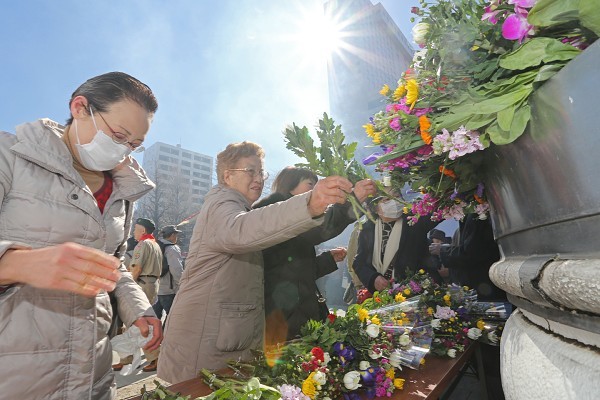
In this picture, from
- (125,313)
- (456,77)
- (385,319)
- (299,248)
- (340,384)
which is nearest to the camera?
(456,77)

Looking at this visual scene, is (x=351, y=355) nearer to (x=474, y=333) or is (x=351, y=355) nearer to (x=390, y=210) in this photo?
(x=474, y=333)

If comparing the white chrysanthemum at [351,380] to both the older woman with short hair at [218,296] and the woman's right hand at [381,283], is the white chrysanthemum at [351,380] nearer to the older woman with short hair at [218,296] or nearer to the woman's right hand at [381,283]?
the older woman with short hair at [218,296]

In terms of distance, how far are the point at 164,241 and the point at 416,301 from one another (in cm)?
542

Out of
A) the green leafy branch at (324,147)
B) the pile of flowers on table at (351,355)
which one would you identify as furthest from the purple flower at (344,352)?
the green leafy branch at (324,147)

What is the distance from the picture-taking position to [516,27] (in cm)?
77

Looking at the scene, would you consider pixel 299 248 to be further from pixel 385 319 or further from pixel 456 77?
pixel 456 77

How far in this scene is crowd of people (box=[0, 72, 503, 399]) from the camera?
1161mm

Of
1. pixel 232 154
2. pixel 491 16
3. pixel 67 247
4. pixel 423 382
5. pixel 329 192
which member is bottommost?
pixel 423 382

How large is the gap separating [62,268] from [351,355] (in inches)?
48.6

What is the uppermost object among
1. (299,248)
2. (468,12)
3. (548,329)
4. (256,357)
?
(468,12)

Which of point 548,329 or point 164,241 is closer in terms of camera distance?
point 548,329

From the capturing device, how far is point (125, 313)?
1.64 metres

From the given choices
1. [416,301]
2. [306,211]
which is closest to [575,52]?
[306,211]

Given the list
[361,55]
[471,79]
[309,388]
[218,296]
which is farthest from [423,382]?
[361,55]
